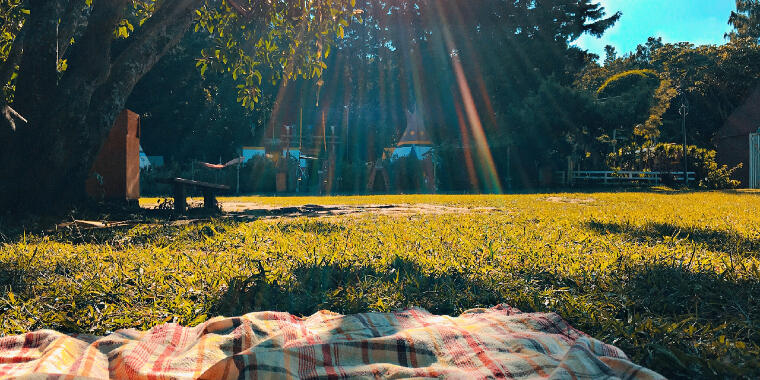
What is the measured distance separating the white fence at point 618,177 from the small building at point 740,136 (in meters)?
6.80

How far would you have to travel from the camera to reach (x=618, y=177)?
22.3 metres

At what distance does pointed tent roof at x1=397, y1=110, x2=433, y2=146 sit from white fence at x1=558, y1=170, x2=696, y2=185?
13655 mm

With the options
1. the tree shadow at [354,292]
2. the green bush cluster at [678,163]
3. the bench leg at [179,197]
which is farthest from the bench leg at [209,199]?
the green bush cluster at [678,163]

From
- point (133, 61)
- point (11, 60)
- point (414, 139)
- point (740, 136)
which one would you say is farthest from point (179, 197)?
point (414, 139)

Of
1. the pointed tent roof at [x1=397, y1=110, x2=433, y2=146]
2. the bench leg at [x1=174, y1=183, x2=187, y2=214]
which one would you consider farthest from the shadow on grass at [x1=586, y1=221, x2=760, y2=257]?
the pointed tent roof at [x1=397, y1=110, x2=433, y2=146]

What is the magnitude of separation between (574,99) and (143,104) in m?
24.4

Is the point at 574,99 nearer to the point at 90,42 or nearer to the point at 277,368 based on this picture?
the point at 90,42

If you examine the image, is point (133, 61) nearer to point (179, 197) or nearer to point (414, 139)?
point (179, 197)

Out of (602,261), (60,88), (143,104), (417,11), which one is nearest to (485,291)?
(602,261)

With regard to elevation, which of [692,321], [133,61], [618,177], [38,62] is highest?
[133,61]

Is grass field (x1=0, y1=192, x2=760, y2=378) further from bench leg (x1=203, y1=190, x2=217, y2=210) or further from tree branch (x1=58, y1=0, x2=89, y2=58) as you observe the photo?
bench leg (x1=203, y1=190, x2=217, y2=210)

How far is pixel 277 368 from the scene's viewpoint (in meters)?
1.56

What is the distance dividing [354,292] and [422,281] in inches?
18.3

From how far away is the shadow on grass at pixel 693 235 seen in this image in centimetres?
403
